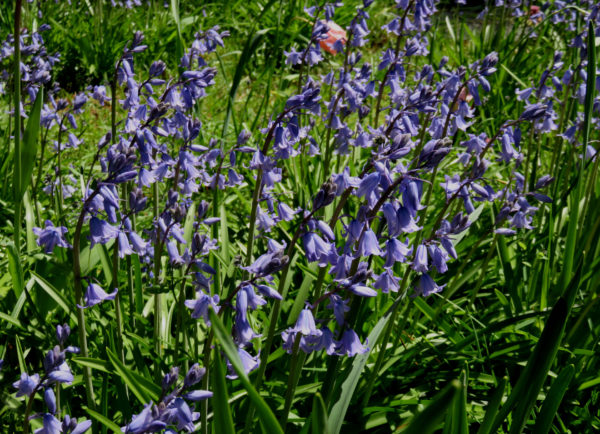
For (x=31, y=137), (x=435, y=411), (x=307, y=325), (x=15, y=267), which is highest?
(x=31, y=137)

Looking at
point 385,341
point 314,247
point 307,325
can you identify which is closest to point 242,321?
point 307,325

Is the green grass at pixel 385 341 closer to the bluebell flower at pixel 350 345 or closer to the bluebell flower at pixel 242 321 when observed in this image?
the bluebell flower at pixel 350 345

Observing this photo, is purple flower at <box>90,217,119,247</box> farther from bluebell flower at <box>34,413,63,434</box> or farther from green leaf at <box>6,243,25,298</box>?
green leaf at <box>6,243,25,298</box>

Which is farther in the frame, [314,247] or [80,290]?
[80,290]

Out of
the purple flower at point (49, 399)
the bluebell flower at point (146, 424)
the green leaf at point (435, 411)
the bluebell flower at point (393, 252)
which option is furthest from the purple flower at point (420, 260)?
the purple flower at point (49, 399)

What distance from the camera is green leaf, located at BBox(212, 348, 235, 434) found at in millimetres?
1484

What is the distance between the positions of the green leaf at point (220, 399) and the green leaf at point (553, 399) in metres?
0.95

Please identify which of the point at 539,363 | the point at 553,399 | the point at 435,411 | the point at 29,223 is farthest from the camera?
the point at 29,223

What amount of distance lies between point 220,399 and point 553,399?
101cm

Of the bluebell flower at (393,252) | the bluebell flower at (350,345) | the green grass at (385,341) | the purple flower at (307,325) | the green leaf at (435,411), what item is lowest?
the green grass at (385,341)

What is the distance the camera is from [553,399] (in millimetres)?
1851

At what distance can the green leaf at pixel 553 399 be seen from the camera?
1.83m

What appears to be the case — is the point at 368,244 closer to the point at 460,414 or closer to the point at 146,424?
the point at 460,414

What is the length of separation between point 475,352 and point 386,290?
1321 millimetres
